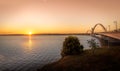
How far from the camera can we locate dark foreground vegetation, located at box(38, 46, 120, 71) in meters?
62.6

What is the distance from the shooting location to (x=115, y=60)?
66.4m

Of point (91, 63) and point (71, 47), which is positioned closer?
point (91, 63)

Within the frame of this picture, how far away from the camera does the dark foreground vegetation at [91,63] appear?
62562mm

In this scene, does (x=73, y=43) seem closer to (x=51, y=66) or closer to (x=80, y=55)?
(x=80, y=55)

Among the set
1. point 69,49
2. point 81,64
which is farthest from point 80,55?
point 81,64

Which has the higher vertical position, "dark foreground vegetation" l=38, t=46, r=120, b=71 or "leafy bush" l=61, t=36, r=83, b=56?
"leafy bush" l=61, t=36, r=83, b=56

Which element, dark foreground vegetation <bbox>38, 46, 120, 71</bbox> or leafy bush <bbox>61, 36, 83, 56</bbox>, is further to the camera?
leafy bush <bbox>61, 36, 83, 56</bbox>

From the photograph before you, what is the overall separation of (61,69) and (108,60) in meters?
13.3

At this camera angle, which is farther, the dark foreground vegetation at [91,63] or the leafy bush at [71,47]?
the leafy bush at [71,47]

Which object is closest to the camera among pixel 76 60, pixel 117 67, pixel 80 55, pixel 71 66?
pixel 117 67

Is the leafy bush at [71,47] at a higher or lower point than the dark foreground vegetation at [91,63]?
higher

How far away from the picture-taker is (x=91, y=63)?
65.8 m

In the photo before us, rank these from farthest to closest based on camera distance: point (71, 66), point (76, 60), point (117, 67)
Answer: point (76, 60)
point (71, 66)
point (117, 67)

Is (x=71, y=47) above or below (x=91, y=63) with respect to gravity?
above
